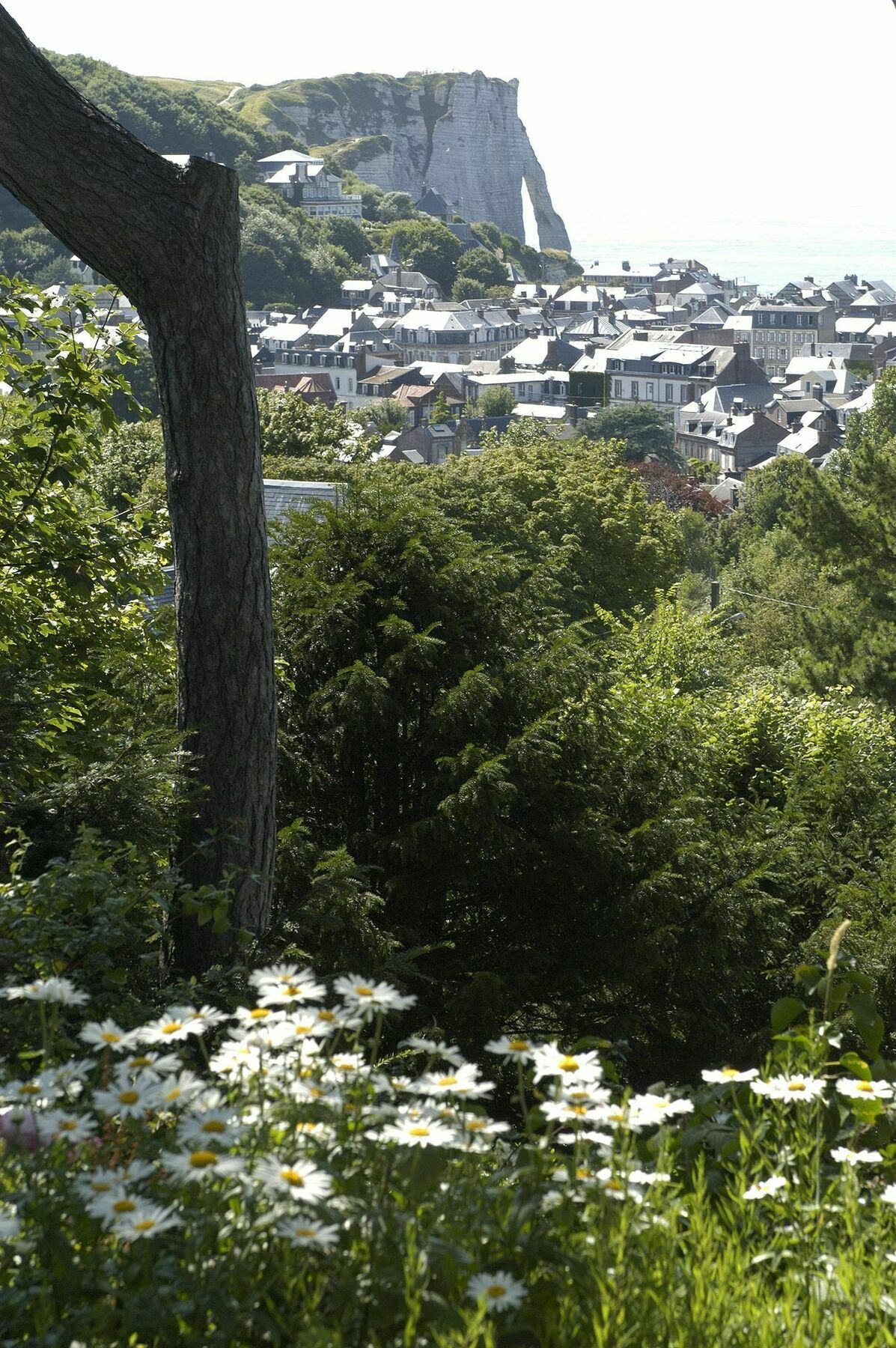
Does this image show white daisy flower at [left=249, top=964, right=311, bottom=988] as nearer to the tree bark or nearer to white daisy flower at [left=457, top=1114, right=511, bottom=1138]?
white daisy flower at [left=457, top=1114, right=511, bottom=1138]

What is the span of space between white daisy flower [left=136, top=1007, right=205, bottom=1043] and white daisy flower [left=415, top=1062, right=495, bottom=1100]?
1.15 ft

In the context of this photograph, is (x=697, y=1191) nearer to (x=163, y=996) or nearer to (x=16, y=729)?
(x=163, y=996)

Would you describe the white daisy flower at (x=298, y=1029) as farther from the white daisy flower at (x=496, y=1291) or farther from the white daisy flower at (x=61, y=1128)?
the white daisy flower at (x=496, y=1291)

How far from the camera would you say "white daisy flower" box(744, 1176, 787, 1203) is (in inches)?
81.2

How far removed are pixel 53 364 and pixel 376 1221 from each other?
5778mm

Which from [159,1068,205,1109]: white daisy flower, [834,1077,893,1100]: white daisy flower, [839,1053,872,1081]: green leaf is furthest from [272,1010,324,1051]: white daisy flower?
[839,1053,872,1081]: green leaf

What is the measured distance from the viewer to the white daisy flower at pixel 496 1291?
5.21 ft

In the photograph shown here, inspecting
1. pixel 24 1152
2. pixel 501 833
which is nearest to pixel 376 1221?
pixel 24 1152

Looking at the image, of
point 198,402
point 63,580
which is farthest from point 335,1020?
point 63,580

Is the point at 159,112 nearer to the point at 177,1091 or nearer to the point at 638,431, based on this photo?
the point at 638,431

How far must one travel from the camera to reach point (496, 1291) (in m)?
1.64

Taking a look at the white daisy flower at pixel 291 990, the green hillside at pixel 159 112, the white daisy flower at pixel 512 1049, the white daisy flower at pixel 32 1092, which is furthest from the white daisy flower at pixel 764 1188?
the green hillside at pixel 159 112

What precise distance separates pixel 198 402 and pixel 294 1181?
3.67m

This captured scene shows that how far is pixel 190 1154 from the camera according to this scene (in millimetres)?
1679
